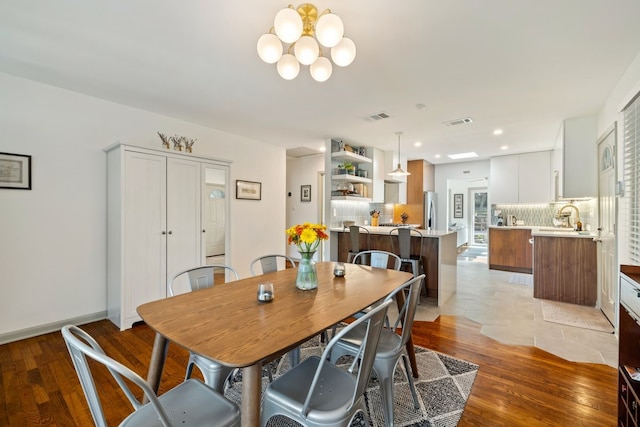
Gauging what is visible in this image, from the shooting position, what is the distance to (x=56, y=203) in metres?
2.93

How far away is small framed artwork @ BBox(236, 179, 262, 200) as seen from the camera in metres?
4.72

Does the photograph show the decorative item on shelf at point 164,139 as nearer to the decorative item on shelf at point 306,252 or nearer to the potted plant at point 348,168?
the decorative item on shelf at point 306,252

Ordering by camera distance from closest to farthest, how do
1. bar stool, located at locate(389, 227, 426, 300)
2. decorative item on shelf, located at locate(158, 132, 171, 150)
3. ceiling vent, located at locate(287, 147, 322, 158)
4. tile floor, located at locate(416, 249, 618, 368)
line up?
tile floor, located at locate(416, 249, 618, 368), decorative item on shelf, located at locate(158, 132, 171, 150), bar stool, located at locate(389, 227, 426, 300), ceiling vent, located at locate(287, 147, 322, 158)

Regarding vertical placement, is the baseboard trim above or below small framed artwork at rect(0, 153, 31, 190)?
below

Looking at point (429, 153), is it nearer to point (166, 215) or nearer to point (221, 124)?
point (221, 124)

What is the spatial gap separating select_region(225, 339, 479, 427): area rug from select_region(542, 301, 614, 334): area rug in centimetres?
175

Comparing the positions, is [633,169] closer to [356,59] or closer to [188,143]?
[356,59]

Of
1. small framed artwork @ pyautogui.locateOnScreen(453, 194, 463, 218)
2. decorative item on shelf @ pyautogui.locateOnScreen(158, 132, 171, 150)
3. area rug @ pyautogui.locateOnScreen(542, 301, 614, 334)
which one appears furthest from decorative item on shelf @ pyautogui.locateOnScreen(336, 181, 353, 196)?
small framed artwork @ pyautogui.locateOnScreen(453, 194, 463, 218)

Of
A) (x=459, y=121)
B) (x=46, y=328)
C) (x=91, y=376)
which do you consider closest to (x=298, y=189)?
(x=459, y=121)

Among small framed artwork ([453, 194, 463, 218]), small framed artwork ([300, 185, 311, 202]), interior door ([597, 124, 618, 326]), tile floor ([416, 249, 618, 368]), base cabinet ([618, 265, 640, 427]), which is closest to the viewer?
base cabinet ([618, 265, 640, 427])

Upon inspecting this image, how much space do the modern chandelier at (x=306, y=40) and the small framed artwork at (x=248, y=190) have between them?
10.0ft

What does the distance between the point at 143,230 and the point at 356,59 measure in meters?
2.75

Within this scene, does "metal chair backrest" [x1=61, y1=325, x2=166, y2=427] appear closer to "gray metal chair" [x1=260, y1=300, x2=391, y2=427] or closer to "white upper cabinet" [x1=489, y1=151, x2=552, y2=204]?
"gray metal chair" [x1=260, y1=300, x2=391, y2=427]

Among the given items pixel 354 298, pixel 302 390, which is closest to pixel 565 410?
pixel 354 298
